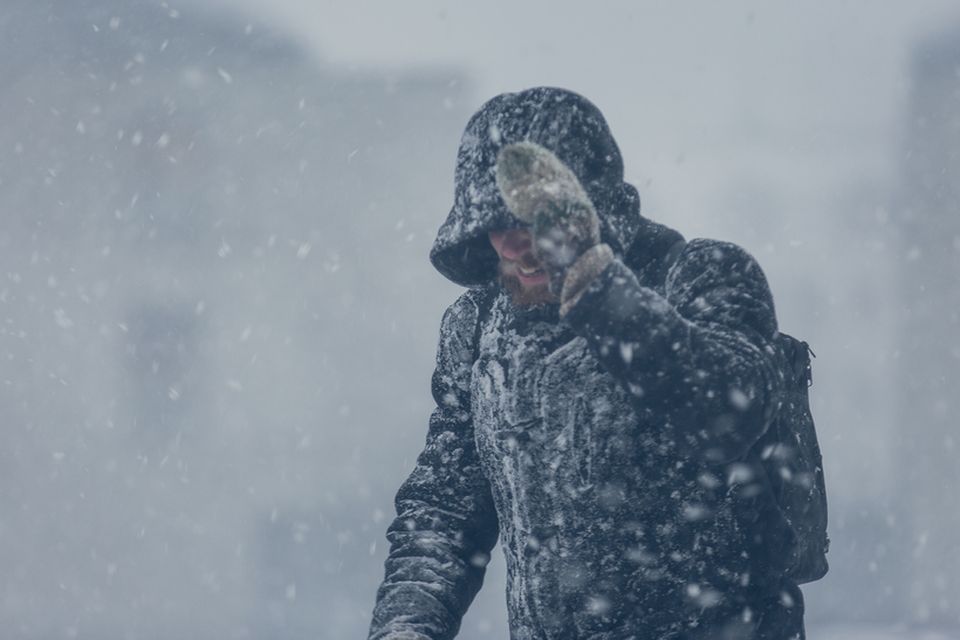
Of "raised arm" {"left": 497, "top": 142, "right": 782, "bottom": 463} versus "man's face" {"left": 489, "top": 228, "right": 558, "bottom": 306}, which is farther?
"man's face" {"left": 489, "top": 228, "right": 558, "bottom": 306}

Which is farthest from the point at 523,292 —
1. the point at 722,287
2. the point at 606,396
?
the point at 722,287

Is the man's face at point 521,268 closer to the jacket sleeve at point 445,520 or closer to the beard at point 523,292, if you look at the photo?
the beard at point 523,292

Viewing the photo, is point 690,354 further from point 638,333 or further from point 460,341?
point 460,341

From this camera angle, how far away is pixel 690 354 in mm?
1464

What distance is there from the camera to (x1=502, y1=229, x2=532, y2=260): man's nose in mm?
1624

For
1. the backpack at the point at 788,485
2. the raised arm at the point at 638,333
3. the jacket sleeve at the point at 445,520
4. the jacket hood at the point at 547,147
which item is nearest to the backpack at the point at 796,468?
the backpack at the point at 788,485

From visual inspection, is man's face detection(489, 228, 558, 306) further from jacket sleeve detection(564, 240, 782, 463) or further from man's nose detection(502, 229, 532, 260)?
jacket sleeve detection(564, 240, 782, 463)

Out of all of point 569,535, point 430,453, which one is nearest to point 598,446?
point 569,535

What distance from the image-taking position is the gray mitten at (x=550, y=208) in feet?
4.76

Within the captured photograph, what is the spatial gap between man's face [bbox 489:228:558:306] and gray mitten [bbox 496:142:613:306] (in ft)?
0.43

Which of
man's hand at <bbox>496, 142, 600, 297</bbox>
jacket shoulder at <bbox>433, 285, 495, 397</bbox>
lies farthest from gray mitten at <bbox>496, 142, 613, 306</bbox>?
jacket shoulder at <bbox>433, 285, 495, 397</bbox>

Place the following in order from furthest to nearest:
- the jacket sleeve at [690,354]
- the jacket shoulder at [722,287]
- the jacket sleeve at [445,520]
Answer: the jacket sleeve at [445,520] < the jacket shoulder at [722,287] < the jacket sleeve at [690,354]

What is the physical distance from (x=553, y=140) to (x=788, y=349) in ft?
1.67

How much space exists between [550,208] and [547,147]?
0.62ft
